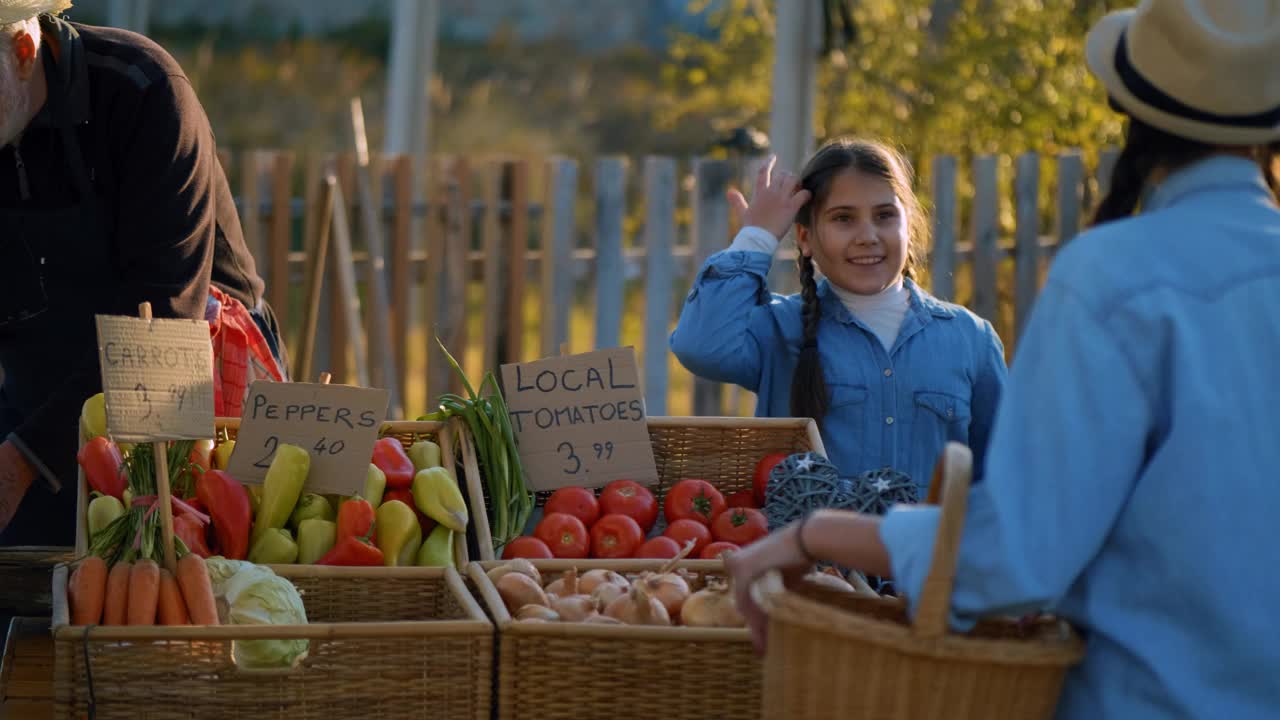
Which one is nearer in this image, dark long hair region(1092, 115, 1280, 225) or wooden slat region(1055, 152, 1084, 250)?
dark long hair region(1092, 115, 1280, 225)

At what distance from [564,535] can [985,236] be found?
4.52m

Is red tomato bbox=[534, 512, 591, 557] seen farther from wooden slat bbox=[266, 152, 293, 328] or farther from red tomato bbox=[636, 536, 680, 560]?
wooden slat bbox=[266, 152, 293, 328]

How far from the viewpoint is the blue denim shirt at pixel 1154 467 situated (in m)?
1.34

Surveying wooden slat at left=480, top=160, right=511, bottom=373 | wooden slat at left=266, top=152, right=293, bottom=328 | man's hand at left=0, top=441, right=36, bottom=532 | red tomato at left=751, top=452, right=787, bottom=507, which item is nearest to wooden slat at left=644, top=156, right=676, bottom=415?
wooden slat at left=480, top=160, right=511, bottom=373

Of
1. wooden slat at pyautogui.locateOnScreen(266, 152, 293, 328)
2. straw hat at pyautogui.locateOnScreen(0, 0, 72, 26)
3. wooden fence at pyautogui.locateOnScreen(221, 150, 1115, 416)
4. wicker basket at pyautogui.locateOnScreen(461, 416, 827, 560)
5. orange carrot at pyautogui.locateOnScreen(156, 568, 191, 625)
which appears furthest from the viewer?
wooden fence at pyautogui.locateOnScreen(221, 150, 1115, 416)

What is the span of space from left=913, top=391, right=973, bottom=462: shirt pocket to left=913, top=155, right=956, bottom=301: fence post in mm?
3318

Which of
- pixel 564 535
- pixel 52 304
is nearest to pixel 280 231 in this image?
pixel 52 304

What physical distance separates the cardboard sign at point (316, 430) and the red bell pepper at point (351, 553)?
12cm

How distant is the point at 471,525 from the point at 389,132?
5.65m

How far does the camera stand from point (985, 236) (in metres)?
6.69

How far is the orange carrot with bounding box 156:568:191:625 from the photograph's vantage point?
204 cm

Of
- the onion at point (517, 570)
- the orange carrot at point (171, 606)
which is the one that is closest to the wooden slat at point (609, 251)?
the onion at point (517, 570)

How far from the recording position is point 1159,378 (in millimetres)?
1363

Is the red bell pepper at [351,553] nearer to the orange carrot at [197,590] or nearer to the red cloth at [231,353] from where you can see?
the orange carrot at [197,590]
